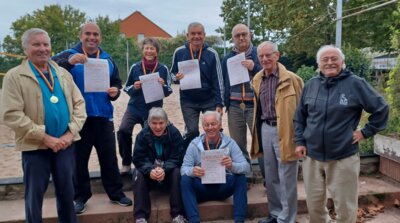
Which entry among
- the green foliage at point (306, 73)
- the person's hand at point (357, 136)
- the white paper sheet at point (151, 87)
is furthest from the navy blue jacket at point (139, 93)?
the green foliage at point (306, 73)

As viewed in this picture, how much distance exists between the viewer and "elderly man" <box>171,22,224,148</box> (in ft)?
14.6

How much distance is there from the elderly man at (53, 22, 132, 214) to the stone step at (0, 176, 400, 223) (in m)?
0.13

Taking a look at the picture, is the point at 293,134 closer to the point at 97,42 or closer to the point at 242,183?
the point at 242,183

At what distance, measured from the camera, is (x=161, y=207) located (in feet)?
13.7

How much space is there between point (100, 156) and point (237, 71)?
5.81 feet

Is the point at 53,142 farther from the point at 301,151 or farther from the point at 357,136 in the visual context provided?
the point at 357,136

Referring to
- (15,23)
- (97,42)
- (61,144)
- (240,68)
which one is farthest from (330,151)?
(15,23)

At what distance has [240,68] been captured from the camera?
430 centimetres

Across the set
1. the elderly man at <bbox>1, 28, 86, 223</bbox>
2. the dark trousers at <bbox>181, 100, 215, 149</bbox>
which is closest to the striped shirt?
the dark trousers at <bbox>181, 100, 215, 149</bbox>

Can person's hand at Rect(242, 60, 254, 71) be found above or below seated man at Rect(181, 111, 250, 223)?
above

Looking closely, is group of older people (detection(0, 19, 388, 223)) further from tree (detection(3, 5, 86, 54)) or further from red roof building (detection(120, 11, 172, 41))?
red roof building (detection(120, 11, 172, 41))

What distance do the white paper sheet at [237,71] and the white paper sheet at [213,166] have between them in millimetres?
836

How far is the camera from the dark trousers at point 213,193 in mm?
3957

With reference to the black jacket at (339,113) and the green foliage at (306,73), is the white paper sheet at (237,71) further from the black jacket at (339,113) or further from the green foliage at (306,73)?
the green foliage at (306,73)
